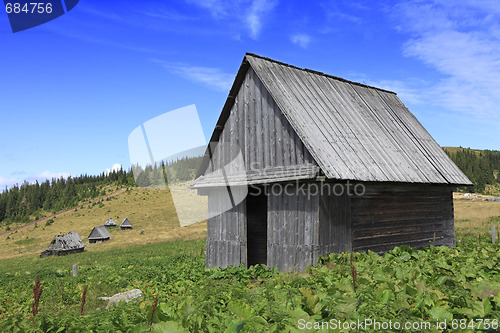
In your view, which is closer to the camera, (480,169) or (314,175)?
(314,175)

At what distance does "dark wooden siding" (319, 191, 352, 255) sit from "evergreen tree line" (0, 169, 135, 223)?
3735 inches

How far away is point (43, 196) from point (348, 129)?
360 feet

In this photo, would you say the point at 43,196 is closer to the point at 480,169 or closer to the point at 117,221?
the point at 117,221

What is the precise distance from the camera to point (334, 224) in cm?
1084

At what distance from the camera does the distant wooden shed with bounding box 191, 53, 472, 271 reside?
10805 millimetres

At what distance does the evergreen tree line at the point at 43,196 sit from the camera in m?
94.6

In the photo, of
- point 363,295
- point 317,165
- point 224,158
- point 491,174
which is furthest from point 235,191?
point 491,174

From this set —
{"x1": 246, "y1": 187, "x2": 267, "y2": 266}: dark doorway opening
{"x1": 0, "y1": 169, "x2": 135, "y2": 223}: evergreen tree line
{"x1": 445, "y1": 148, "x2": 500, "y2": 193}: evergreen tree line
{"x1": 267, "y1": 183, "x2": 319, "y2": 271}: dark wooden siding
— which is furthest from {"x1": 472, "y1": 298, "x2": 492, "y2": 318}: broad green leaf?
{"x1": 445, "y1": 148, "x2": 500, "y2": 193}: evergreen tree line

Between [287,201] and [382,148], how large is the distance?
4.28m

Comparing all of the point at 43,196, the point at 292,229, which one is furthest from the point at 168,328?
the point at 43,196

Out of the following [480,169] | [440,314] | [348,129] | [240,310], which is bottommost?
[440,314]

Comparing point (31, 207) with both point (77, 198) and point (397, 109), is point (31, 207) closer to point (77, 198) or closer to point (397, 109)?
point (77, 198)

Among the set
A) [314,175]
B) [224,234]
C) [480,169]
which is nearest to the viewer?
[314,175]

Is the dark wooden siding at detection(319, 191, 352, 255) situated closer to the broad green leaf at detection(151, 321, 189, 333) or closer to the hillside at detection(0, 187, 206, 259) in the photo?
the broad green leaf at detection(151, 321, 189, 333)
